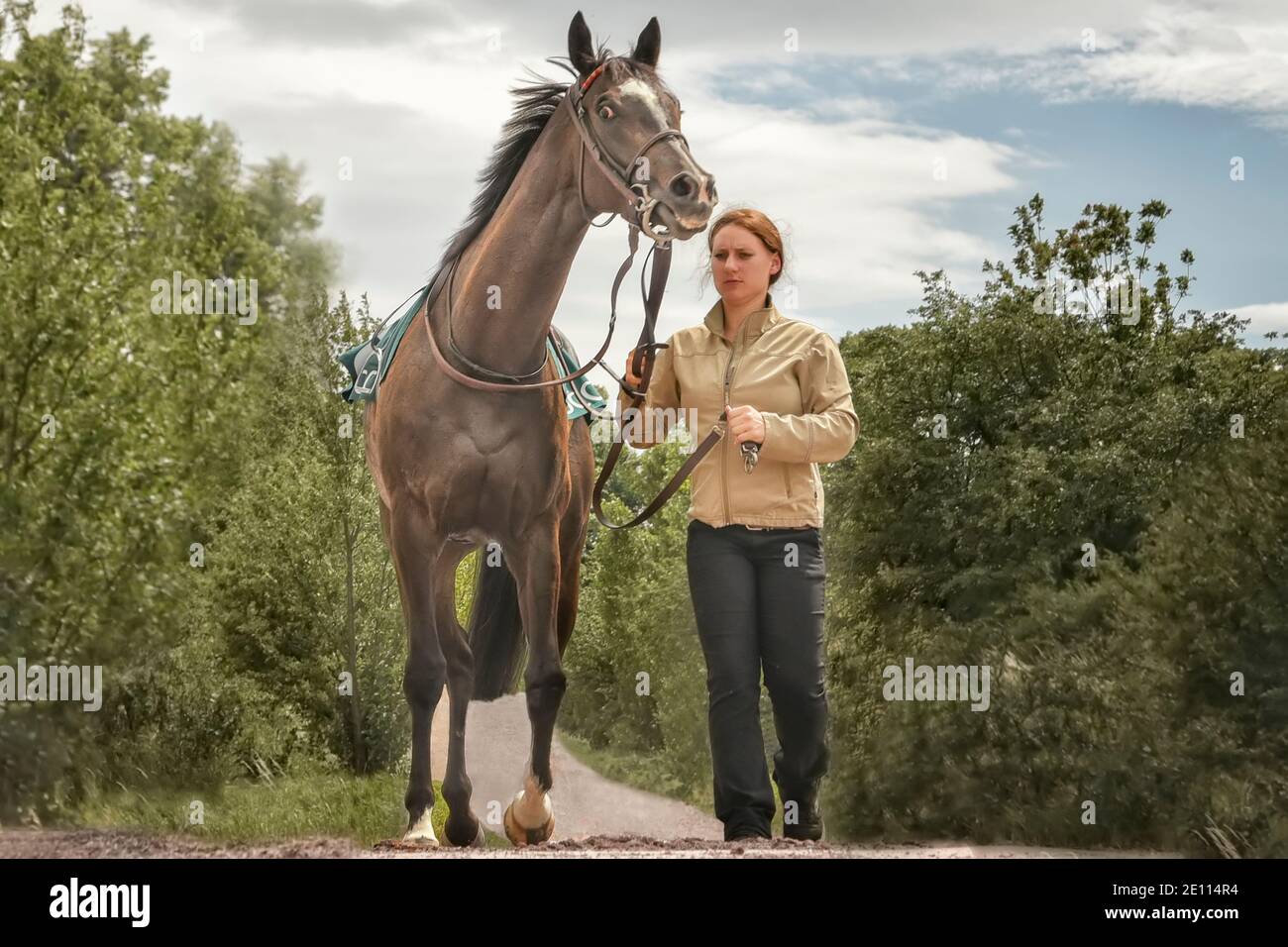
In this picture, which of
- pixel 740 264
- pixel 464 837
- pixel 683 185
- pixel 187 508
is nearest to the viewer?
pixel 683 185

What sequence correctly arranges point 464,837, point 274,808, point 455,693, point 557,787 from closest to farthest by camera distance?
point 464,837
point 455,693
point 274,808
point 557,787

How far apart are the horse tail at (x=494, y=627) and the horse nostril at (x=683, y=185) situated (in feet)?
8.20

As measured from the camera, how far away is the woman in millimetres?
5887

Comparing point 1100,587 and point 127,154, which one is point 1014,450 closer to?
point 1100,587

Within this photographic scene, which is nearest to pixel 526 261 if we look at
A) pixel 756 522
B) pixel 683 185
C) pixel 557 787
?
pixel 683 185

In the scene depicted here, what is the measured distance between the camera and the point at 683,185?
16.9 feet

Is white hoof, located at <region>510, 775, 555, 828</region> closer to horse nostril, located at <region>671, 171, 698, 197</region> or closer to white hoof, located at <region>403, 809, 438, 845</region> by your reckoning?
white hoof, located at <region>403, 809, 438, 845</region>

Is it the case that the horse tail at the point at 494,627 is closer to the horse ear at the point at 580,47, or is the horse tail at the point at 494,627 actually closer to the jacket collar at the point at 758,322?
the jacket collar at the point at 758,322

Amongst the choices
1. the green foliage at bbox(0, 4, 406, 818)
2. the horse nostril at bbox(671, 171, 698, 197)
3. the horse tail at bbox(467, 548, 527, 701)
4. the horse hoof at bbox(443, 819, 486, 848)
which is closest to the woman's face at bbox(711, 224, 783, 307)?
the horse nostril at bbox(671, 171, 698, 197)

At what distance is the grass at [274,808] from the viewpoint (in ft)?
26.0

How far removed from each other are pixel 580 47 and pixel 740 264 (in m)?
1.14

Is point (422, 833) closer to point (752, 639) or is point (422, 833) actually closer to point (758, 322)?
point (752, 639)
